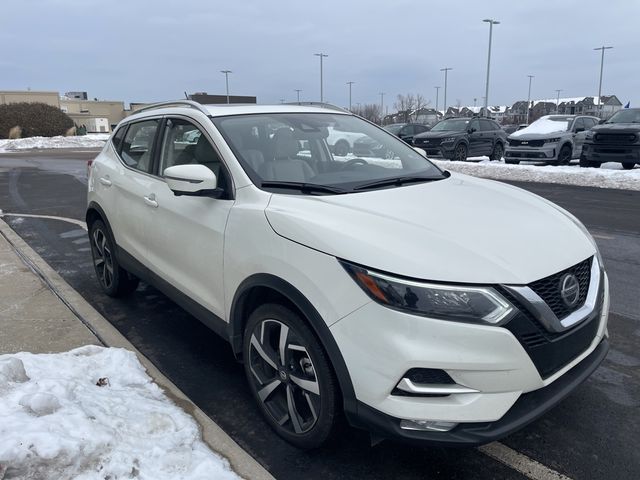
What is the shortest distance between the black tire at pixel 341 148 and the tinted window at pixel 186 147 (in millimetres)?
904

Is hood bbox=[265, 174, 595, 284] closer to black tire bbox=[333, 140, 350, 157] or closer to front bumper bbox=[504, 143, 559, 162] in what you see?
black tire bbox=[333, 140, 350, 157]

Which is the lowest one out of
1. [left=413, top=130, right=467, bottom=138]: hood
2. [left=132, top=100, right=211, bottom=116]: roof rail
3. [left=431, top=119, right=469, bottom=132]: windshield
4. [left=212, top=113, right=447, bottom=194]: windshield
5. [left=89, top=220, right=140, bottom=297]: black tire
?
[left=89, top=220, right=140, bottom=297]: black tire

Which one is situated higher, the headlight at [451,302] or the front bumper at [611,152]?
the headlight at [451,302]

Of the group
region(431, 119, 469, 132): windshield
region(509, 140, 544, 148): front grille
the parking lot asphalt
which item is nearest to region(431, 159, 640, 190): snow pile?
region(509, 140, 544, 148): front grille

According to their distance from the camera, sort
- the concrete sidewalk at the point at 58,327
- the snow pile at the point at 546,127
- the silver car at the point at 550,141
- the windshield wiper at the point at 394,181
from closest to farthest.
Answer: the concrete sidewalk at the point at 58,327 < the windshield wiper at the point at 394,181 < the silver car at the point at 550,141 < the snow pile at the point at 546,127

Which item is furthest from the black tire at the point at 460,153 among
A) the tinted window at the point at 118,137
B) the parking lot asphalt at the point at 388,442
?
the tinted window at the point at 118,137

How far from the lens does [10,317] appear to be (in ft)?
14.6

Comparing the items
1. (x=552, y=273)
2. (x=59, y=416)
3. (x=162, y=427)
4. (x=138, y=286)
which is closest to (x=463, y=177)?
(x=552, y=273)

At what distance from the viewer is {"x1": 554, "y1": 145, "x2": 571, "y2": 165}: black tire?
58.1 feet

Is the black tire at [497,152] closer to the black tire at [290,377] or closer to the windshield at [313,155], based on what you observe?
the windshield at [313,155]

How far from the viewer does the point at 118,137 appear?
5145mm

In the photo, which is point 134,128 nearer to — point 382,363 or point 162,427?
point 162,427

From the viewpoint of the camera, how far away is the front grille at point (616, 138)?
14867mm

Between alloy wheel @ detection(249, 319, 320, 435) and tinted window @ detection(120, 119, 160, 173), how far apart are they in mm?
1984
